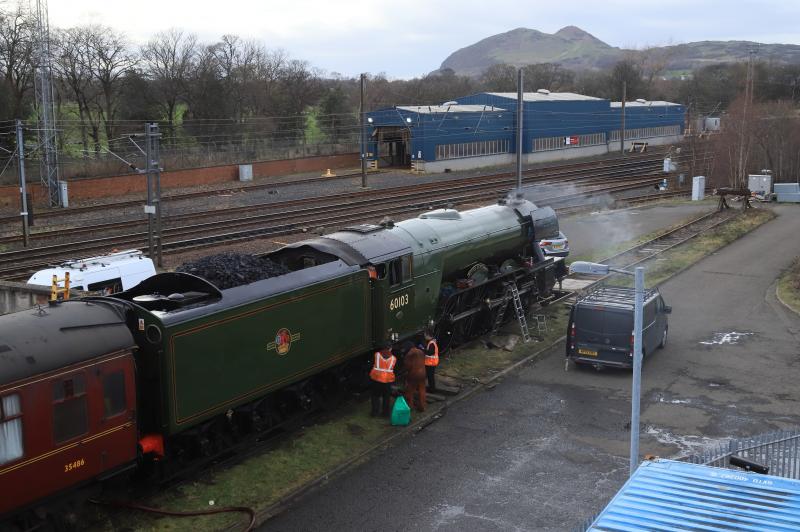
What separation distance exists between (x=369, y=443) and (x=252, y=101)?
55.9 meters

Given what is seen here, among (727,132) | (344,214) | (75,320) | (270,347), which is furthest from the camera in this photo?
(727,132)

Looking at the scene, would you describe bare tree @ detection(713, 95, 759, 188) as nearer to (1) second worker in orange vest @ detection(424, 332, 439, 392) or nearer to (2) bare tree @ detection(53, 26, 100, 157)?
(1) second worker in orange vest @ detection(424, 332, 439, 392)

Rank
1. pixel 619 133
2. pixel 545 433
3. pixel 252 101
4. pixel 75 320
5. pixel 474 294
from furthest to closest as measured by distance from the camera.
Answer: pixel 619 133, pixel 252 101, pixel 474 294, pixel 545 433, pixel 75 320

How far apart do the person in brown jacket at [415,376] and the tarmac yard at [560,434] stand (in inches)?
24.4

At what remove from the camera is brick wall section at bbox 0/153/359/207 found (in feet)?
123

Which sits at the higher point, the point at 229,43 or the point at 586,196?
the point at 229,43

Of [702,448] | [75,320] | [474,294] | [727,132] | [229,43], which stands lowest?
[702,448]

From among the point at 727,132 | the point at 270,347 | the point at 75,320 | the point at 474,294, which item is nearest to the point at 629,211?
the point at 727,132

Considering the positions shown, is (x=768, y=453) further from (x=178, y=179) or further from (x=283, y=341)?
(x=178, y=179)

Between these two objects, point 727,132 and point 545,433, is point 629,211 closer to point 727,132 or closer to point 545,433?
point 727,132

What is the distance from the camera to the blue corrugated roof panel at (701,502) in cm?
597

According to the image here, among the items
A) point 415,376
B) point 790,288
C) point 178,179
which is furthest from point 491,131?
point 415,376

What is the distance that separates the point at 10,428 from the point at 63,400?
0.70m

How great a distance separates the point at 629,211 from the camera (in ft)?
127
